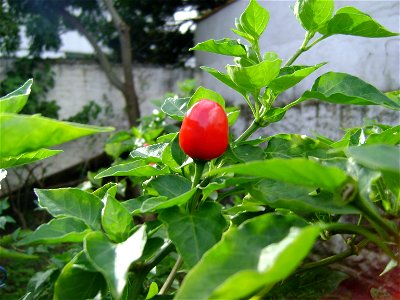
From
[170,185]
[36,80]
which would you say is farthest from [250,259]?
[36,80]

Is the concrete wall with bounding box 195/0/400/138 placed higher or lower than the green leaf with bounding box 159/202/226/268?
lower

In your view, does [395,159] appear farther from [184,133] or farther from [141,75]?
[141,75]

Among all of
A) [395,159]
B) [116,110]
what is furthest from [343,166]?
[116,110]

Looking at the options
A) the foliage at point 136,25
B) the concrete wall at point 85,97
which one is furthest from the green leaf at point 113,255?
the foliage at point 136,25

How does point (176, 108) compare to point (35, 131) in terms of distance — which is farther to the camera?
point (176, 108)

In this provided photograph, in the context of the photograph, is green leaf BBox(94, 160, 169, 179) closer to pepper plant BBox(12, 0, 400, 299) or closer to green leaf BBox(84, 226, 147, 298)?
pepper plant BBox(12, 0, 400, 299)

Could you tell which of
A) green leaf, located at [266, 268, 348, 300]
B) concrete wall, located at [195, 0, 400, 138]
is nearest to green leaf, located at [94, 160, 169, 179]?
green leaf, located at [266, 268, 348, 300]

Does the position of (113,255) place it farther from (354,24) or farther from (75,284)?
(354,24)
